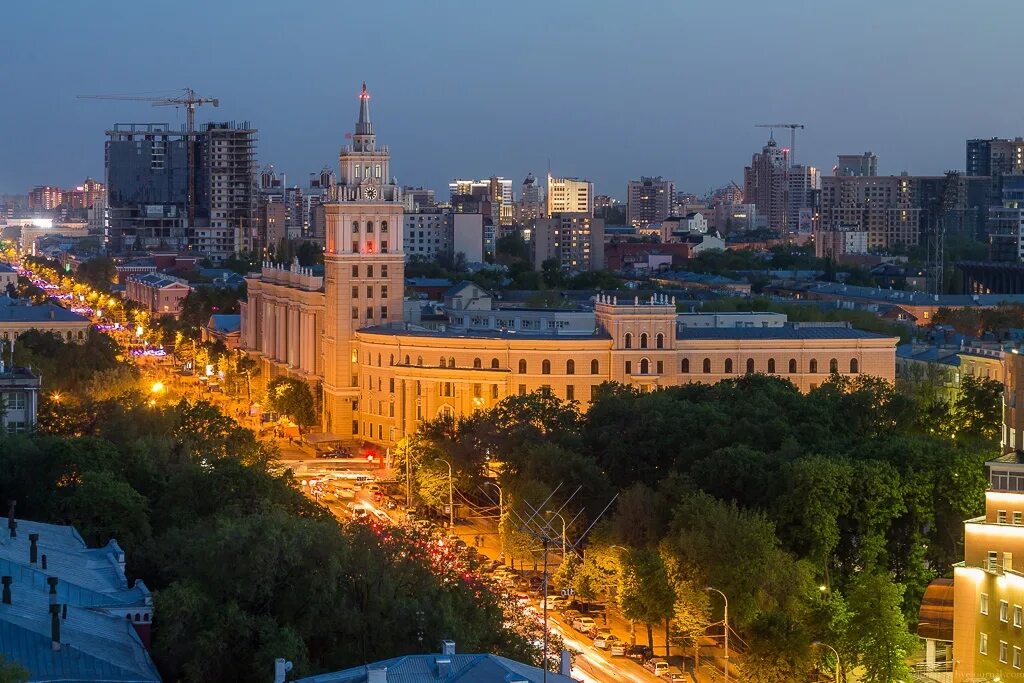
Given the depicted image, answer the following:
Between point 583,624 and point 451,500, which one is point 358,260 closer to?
point 451,500

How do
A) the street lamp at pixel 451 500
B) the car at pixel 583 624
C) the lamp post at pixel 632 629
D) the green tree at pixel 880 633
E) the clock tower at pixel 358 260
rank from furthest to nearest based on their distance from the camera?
1. the clock tower at pixel 358 260
2. the street lamp at pixel 451 500
3. the car at pixel 583 624
4. the lamp post at pixel 632 629
5. the green tree at pixel 880 633

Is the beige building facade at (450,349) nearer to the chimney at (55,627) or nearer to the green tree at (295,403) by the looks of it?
the green tree at (295,403)

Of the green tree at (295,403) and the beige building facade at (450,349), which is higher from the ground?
the beige building facade at (450,349)

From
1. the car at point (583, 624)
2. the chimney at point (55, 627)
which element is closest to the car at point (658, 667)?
the car at point (583, 624)

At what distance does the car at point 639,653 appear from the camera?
4878 centimetres

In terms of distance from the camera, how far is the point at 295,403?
94.0 metres

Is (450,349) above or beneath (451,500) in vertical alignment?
above

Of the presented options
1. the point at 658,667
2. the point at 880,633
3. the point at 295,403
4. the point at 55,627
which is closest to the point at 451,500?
the point at 658,667

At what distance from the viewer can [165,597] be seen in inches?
1496

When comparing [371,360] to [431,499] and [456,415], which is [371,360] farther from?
[431,499]

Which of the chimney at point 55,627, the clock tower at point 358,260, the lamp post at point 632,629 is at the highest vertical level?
the clock tower at point 358,260

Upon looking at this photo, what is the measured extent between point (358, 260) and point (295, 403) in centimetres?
715

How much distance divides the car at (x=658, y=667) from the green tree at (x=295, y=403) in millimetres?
47611

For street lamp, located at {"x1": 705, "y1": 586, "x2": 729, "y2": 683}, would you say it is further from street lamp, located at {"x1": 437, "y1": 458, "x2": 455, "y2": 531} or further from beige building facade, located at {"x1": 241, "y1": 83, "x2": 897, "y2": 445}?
beige building facade, located at {"x1": 241, "y1": 83, "x2": 897, "y2": 445}
